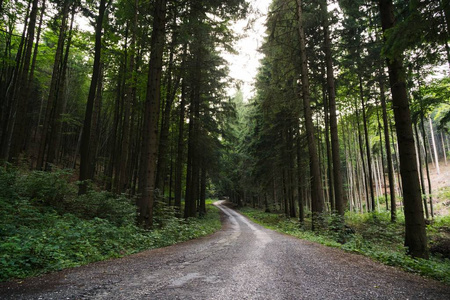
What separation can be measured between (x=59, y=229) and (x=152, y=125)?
15.3 ft

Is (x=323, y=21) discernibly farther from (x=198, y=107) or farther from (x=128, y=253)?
(x=128, y=253)

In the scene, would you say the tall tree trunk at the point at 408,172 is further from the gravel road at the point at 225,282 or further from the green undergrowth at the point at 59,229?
the green undergrowth at the point at 59,229

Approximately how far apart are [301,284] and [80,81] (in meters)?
29.8

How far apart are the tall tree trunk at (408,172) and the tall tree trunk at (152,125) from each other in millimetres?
7985

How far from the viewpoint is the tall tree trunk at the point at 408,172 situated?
581 centimetres

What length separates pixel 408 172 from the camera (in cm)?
607

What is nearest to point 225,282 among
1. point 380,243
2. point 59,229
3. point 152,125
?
point 59,229

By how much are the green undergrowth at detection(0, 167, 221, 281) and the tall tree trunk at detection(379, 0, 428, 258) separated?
7.48 meters

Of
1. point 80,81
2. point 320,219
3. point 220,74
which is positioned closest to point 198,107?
point 220,74

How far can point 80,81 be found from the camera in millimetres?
25125

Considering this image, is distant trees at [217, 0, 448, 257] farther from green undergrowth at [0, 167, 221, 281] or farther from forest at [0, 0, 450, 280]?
green undergrowth at [0, 167, 221, 281]

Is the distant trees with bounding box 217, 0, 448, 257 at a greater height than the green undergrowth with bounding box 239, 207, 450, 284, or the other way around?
the distant trees with bounding box 217, 0, 448, 257

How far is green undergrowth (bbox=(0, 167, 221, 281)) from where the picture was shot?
414 cm

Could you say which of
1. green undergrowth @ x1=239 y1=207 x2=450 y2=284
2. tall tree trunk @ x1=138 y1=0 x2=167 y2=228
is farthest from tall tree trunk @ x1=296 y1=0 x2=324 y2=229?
tall tree trunk @ x1=138 y1=0 x2=167 y2=228
